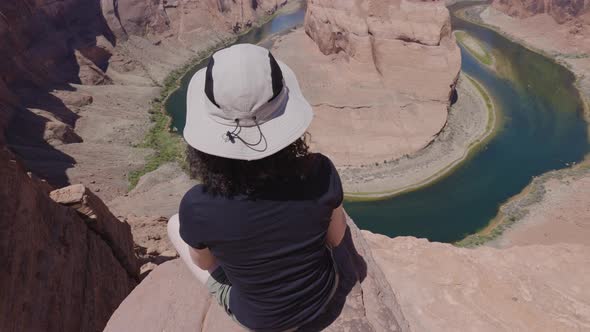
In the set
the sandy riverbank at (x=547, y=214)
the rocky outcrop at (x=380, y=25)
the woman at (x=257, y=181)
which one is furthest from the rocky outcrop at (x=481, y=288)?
the rocky outcrop at (x=380, y=25)

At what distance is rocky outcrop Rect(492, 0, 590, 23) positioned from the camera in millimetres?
42250

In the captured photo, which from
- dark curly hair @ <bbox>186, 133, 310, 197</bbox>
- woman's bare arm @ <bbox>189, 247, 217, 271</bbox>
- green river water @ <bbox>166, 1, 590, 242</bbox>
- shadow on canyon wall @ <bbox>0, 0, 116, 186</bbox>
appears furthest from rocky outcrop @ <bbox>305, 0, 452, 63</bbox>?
dark curly hair @ <bbox>186, 133, 310, 197</bbox>

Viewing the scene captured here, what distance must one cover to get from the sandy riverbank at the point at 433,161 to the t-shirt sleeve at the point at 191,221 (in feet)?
65.1

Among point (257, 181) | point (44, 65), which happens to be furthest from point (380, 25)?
point (257, 181)

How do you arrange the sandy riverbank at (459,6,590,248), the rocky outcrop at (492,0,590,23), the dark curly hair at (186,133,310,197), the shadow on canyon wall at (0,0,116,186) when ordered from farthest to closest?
the rocky outcrop at (492,0,590,23) → the shadow on canyon wall at (0,0,116,186) → the sandy riverbank at (459,6,590,248) → the dark curly hair at (186,133,310,197)

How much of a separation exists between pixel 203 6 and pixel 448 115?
3519 centimetres

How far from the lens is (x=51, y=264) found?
7.13m

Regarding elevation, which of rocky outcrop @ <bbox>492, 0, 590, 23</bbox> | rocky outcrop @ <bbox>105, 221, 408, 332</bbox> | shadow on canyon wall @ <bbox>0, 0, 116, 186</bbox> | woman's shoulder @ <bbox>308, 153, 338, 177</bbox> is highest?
woman's shoulder @ <bbox>308, 153, 338, 177</bbox>

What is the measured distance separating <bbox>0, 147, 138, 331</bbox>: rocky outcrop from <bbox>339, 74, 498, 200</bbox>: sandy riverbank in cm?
1572

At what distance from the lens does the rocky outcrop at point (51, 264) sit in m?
6.28

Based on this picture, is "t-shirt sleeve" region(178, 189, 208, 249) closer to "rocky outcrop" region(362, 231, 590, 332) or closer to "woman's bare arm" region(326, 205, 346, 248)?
"woman's bare arm" region(326, 205, 346, 248)

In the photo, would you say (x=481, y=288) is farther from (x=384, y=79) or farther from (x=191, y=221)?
(x=384, y=79)

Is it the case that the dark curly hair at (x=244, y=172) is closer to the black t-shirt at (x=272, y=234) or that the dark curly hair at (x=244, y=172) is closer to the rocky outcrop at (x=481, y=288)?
the black t-shirt at (x=272, y=234)

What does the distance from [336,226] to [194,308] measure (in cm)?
241
